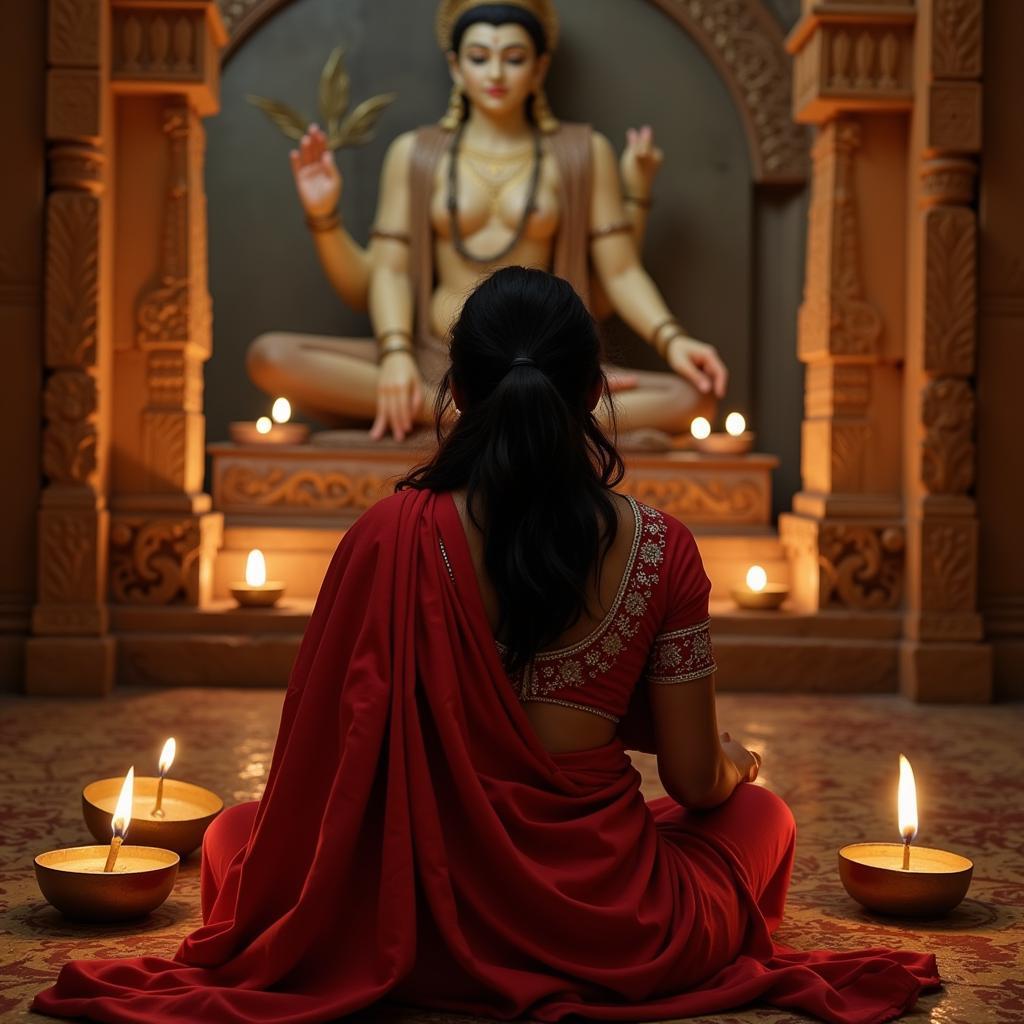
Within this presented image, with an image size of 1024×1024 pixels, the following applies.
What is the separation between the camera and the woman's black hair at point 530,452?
79.9 inches

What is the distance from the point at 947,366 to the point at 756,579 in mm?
906

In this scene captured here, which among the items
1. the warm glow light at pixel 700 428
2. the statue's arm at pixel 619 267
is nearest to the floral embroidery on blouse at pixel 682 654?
the warm glow light at pixel 700 428

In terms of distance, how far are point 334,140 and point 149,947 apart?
423cm

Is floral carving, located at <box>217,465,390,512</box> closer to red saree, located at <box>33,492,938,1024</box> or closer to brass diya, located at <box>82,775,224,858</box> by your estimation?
brass diya, located at <box>82,775,224,858</box>

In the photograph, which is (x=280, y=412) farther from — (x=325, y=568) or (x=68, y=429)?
(x=68, y=429)

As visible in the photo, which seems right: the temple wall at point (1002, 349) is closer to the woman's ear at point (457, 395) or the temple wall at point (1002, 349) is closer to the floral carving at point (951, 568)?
the floral carving at point (951, 568)

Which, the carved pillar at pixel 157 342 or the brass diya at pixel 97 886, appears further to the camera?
the carved pillar at pixel 157 342

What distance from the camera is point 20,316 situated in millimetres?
4820

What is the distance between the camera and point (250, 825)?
2.31 m

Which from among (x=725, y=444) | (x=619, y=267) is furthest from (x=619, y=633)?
(x=619, y=267)

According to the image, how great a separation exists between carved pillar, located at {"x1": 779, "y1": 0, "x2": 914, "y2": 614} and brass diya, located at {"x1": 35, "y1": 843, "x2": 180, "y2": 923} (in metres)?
3.02

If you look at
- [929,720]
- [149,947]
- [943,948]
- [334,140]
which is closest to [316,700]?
[149,947]

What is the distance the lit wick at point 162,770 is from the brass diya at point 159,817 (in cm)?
1

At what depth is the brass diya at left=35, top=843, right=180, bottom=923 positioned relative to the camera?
2.43m
